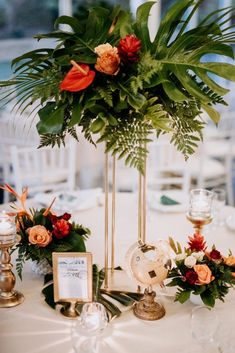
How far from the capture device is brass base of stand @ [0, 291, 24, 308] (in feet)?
4.31

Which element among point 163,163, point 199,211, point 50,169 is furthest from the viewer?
point 50,169

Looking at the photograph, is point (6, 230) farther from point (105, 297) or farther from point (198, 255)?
point (198, 255)

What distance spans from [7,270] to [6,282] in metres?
0.03

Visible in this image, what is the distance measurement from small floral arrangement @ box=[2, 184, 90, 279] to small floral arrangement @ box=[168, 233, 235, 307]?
0.98ft

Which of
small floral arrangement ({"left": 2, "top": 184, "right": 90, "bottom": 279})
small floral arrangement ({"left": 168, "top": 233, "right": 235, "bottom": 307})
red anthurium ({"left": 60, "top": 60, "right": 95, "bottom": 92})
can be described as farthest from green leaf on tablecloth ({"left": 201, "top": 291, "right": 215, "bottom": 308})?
red anthurium ({"left": 60, "top": 60, "right": 95, "bottom": 92})

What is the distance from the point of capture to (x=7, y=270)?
1.33 meters

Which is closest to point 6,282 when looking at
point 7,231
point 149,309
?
point 7,231

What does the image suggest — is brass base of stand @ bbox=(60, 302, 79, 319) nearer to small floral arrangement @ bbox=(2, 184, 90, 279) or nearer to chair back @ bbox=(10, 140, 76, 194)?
small floral arrangement @ bbox=(2, 184, 90, 279)

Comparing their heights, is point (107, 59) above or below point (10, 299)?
above

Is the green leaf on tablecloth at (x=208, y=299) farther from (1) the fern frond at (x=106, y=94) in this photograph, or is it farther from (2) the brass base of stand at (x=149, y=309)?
(1) the fern frond at (x=106, y=94)

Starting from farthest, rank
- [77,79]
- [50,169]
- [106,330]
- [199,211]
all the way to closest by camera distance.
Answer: [50,169] → [199,211] → [106,330] → [77,79]

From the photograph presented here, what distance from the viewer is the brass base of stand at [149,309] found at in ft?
4.14

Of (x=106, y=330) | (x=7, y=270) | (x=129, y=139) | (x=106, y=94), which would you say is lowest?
(x=106, y=330)

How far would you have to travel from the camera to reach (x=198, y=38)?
117 cm
